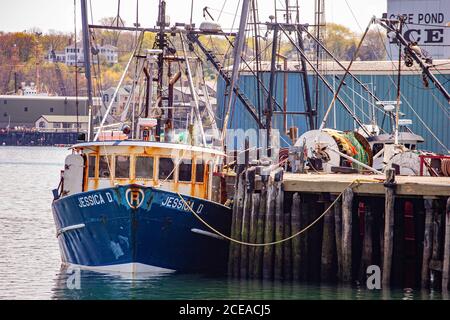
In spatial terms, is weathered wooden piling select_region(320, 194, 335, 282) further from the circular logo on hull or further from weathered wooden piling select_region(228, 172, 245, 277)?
the circular logo on hull

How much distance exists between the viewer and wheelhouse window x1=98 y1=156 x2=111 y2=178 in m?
33.6

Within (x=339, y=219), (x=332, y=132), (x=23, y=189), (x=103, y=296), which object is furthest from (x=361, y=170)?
(x=23, y=189)

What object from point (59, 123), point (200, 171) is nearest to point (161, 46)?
point (200, 171)

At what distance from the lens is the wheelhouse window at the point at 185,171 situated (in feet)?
111

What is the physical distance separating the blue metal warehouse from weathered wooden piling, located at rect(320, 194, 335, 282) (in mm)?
24337

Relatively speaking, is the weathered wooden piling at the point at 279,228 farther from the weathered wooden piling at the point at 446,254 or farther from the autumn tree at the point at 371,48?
the autumn tree at the point at 371,48

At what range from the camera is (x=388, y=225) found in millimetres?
30578

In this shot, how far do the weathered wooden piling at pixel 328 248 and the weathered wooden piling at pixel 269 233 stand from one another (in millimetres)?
1255

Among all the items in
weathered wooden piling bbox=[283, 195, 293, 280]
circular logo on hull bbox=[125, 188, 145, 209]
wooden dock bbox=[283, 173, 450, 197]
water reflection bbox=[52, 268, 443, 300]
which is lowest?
water reflection bbox=[52, 268, 443, 300]

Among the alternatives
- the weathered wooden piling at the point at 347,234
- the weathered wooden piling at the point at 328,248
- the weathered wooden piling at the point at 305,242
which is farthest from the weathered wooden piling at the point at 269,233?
the weathered wooden piling at the point at 347,234

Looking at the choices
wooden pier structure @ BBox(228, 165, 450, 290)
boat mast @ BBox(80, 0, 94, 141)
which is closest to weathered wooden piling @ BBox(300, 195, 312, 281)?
wooden pier structure @ BBox(228, 165, 450, 290)

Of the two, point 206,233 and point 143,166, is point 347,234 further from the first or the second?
point 143,166
